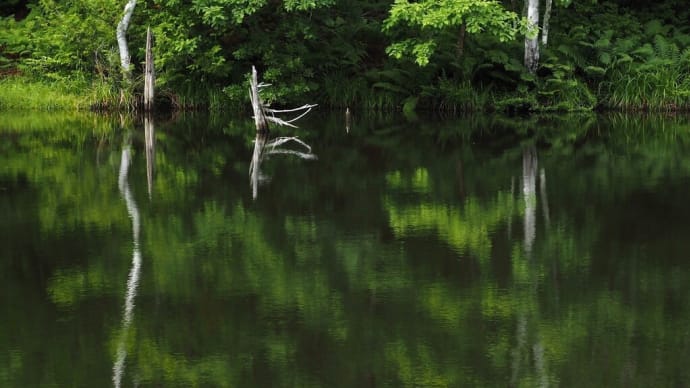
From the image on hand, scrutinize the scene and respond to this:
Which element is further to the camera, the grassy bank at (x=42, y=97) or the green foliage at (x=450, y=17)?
the grassy bank at (x=42, y=97)

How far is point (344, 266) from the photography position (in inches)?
434

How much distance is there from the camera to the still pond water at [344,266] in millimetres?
7961

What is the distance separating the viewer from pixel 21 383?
750cm

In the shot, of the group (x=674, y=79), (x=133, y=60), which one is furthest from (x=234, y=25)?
(x=674, y=79)

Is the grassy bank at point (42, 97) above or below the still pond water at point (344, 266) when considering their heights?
above

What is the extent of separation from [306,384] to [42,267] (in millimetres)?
4314

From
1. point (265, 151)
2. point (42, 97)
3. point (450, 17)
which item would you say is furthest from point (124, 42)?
point (265, 151)

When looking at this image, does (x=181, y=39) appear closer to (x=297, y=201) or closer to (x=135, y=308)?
(x=297, y=201)

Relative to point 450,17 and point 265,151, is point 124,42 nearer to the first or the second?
point 450,17

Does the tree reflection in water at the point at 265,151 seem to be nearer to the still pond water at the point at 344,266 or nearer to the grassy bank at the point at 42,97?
the still pond water at the point at 344,266

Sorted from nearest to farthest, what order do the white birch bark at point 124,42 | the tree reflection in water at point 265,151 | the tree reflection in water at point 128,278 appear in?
the tree reflection in water at point 128,278
the tree reflection in water at point 265,151
the white birch bark at point 124,42

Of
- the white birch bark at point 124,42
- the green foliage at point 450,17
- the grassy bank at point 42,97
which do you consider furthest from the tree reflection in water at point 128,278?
the grassy bank at point 42,97

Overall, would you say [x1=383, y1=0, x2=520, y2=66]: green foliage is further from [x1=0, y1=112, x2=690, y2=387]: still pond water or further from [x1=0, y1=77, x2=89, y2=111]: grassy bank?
[x1=0, y1=77, x2=89, y2=111]: grassy bank

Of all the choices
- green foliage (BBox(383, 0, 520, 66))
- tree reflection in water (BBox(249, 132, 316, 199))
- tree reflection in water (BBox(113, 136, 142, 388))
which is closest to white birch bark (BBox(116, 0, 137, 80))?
tree reflection in water (BBox(249, 132, 316, 199))
